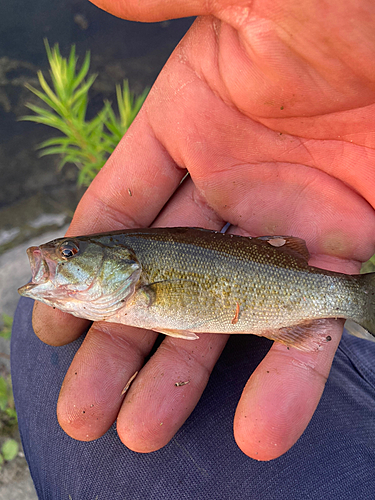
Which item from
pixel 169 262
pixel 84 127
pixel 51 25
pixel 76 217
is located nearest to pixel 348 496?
pixel 169 262

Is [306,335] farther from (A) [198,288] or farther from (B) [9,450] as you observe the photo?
(B) [9,450]

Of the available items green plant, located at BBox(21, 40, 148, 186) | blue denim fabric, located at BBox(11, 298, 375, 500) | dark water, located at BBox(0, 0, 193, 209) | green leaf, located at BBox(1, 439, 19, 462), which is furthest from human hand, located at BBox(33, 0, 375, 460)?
dark water, located at BBox(0, 0, 193, 209)

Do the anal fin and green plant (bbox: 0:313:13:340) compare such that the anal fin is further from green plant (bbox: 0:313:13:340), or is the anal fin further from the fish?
green plant (bbox: 0:313:13:340)

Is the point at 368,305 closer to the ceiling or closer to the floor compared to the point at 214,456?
closer to the ceiling

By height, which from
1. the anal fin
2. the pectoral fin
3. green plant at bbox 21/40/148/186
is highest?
green plant at bbox 21/40/148/186

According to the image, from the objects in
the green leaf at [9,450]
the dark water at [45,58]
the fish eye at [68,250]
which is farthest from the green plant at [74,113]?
the green leaf at [9,450]

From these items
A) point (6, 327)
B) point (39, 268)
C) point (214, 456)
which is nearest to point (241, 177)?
point (39, 268)

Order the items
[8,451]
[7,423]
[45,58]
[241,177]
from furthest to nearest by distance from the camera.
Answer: [45,58]
[7,423]
[8,451]
[241,177]
